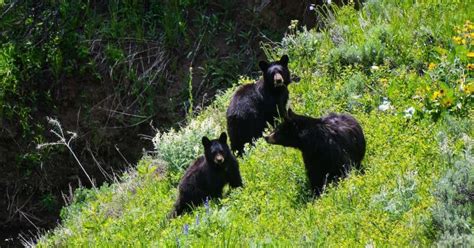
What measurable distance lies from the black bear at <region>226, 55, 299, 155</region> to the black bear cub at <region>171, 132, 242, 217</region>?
136cm

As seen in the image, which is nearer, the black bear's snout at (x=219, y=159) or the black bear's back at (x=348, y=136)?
the black bear's back at (x=348, y=136)

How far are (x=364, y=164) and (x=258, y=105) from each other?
231 cm

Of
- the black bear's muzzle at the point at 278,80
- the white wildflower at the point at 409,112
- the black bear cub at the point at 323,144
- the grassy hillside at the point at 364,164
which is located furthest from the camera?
the black bear's muzzle at the point at 278,80

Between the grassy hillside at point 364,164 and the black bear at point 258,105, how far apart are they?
36cm

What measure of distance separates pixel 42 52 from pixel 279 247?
1004 centimetres

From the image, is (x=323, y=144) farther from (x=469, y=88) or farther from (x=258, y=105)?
(x=258, y=105)

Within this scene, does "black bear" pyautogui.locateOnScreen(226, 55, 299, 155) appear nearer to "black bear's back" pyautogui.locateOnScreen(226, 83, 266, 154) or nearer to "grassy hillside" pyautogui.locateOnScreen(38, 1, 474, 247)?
"black bear's back" pyautogui.locateOnScreen(226, 83, 266, 154)

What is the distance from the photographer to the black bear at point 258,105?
10.5 meters

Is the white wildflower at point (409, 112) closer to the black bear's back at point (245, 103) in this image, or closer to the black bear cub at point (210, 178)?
the black bear cub at point (210, 178)

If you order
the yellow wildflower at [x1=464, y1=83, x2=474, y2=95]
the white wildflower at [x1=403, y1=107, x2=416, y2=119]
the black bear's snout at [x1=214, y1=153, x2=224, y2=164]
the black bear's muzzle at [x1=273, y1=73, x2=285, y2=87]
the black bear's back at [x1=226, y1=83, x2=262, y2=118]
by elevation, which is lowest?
the white wildflower at [x1=403, y1=107, x2=416, y2=119]

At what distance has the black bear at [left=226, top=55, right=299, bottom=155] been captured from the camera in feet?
34.3

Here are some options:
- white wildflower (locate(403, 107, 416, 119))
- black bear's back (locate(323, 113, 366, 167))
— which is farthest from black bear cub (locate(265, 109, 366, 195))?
white wildflower (locate(403, 107, 416, 119))

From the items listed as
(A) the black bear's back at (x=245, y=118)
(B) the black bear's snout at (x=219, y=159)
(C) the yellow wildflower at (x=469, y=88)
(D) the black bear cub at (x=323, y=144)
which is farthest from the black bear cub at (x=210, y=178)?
(C) the yellow wildflower at (x=469, y=88)

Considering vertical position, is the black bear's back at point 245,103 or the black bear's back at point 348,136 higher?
the black bear's back at point 348,136
